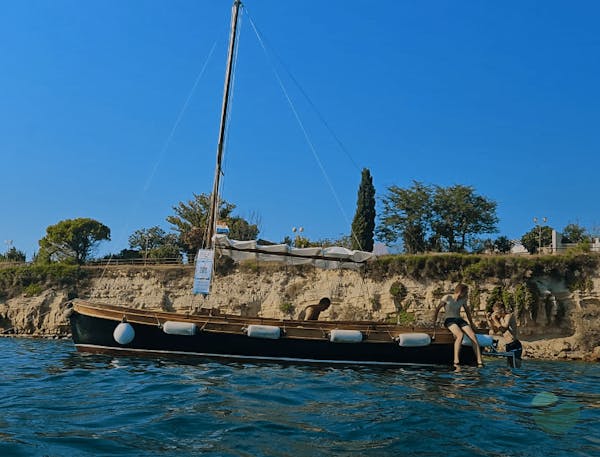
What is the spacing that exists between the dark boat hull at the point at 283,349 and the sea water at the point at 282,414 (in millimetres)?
1999

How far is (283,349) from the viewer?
1426 cm

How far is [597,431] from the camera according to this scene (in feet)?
22.3

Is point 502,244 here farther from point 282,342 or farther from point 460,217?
point 282,342

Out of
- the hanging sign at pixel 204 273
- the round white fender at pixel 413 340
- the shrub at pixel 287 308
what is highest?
the hanging sign at pixel 204 273

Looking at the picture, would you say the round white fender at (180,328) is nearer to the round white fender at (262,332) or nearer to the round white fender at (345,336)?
the round white fender at (262,332)

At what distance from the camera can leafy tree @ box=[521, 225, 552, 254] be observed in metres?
38.2

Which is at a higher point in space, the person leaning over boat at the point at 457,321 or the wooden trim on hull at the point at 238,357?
the person leaning over boat at the point at 457,321

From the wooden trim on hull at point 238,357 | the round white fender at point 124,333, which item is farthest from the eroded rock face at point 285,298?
the round white fender at point 124,333

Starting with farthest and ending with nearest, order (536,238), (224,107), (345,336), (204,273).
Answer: (536,238)
(224,107)
(204,273)
(345,336)

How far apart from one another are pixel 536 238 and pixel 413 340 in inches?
1135

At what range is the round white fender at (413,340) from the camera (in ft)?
46.5

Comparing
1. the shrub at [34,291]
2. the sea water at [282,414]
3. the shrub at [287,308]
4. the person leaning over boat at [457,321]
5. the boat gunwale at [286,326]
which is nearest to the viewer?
the sea water at [282,414]

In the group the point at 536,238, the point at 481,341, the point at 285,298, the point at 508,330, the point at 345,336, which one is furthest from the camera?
the point at 536,238

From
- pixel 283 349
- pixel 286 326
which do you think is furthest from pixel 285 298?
pixel 283 349
